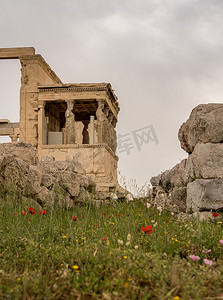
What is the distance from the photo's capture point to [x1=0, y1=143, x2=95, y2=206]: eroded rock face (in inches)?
240

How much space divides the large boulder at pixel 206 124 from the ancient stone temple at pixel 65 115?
11.6 meters

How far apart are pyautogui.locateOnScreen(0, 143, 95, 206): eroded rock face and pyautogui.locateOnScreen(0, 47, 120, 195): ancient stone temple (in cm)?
872

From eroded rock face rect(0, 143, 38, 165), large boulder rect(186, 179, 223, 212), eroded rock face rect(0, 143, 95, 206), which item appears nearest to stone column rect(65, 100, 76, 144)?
eroded rock face rect(0, 143, 95, 206)

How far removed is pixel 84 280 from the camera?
3051mm

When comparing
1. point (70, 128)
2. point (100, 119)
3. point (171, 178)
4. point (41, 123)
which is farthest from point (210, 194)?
point (41, 123)

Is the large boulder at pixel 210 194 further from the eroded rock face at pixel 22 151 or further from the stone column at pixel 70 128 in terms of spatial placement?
the stone column at pixel 70 128

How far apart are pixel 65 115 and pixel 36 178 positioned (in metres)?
14.1

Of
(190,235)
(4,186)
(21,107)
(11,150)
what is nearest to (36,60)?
(21,107)

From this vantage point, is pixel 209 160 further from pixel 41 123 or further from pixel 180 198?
pixel 41 123

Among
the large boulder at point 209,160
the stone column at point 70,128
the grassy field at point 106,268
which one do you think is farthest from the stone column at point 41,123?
the grassy field at point 106,268

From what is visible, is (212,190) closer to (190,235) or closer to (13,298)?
(190,235)

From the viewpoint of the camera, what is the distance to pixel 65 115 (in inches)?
811

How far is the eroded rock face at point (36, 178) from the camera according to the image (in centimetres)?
610

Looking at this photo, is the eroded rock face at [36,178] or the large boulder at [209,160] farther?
the eroded rock face at [36,178]
